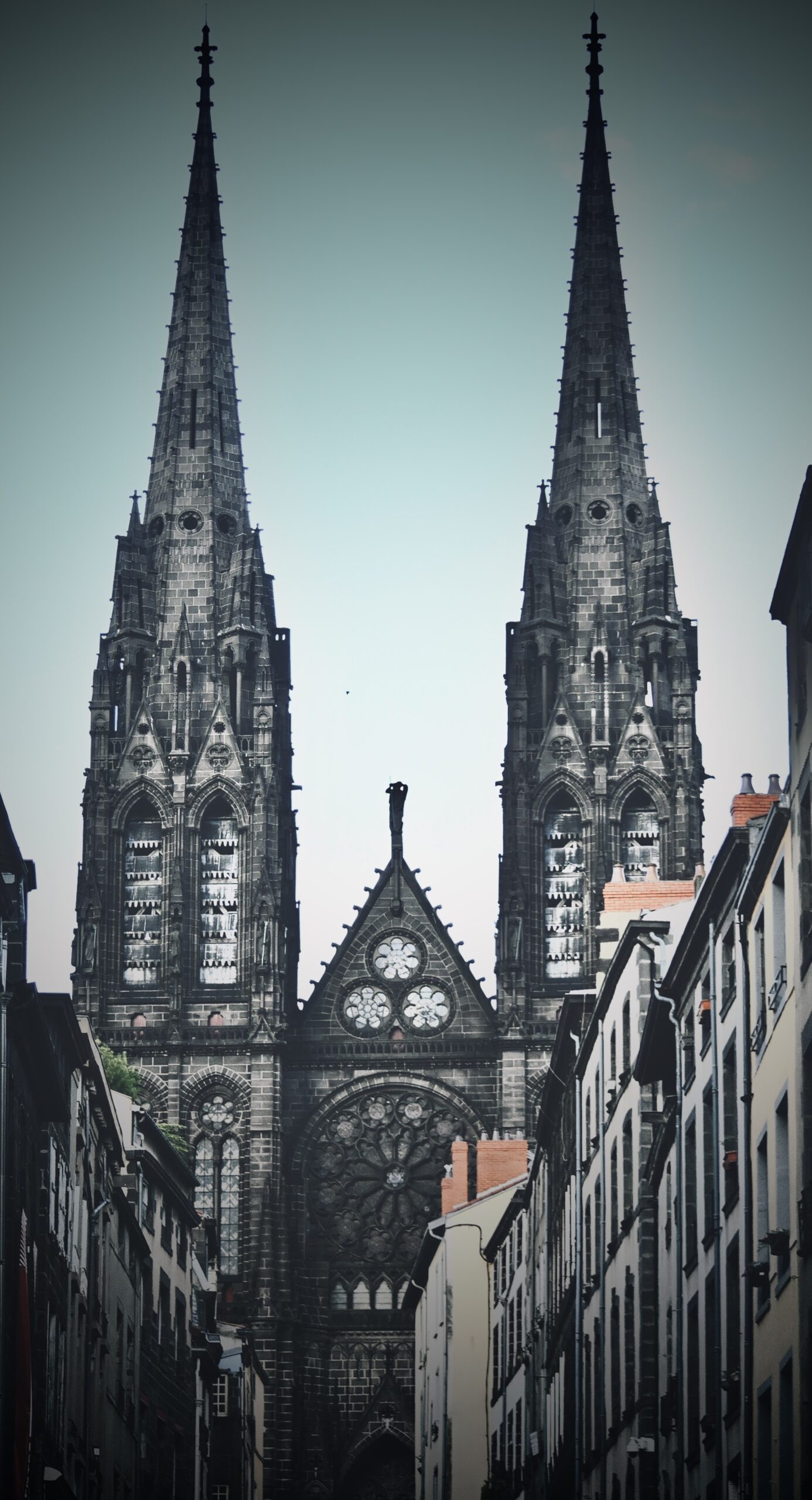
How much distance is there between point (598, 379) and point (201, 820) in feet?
65.7

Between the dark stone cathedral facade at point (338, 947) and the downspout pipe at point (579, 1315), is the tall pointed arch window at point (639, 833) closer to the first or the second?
the dark stone cathedral facade at point (338, 947)

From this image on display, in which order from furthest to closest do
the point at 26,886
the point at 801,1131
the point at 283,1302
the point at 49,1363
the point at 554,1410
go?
the point at 283,1302 → the point at 554,1410 → the point at 49,1363 → the point at 26,886 → the point at 801,1131

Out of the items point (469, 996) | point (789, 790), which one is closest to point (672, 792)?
point (469, 996)

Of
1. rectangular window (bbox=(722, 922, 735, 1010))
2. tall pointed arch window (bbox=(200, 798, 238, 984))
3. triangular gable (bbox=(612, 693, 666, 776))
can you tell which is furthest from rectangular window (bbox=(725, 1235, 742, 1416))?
triangular gable (bbox=(612, 693, 666, 776))

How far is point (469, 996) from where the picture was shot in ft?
307

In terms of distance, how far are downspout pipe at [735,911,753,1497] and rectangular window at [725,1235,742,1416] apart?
0.82 m

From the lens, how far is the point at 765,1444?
3303cm

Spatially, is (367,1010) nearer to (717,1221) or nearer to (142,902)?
(142,902)

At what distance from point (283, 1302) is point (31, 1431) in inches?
1770

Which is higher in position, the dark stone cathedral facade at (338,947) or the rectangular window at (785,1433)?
the dark stone cathedral facade at (338,947)

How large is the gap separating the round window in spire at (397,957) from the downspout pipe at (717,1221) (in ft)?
182

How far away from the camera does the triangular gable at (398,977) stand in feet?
305

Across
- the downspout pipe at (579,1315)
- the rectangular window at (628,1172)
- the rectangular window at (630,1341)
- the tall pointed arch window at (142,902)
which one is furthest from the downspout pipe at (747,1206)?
the tall pointed arch window at (142,902)

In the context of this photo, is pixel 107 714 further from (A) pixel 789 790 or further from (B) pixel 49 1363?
(A) pixel 789 790
